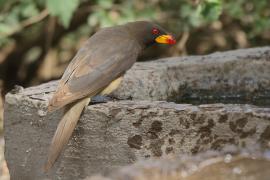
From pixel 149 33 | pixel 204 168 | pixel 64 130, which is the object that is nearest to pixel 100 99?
pixel 64 130

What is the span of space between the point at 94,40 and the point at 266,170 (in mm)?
1750

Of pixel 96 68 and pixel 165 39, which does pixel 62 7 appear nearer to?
pixel 165 39

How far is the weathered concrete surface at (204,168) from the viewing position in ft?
11.4

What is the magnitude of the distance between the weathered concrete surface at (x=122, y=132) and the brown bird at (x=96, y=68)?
11 centimetres

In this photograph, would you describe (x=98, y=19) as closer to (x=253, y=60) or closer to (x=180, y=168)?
(x=253, y=60)

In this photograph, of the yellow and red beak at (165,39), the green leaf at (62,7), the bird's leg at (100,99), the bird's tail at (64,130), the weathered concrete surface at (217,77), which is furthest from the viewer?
the green leaf at (62,7)

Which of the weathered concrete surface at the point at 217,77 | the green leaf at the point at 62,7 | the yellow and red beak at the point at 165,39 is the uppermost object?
the yellow and red beak at the point at 165,39

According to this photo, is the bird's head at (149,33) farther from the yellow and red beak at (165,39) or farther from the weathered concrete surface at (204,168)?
the weathered concrete surface at (204,168)

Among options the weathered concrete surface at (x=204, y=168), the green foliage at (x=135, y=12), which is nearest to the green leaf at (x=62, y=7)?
the green foliage at (x=135, y=12)

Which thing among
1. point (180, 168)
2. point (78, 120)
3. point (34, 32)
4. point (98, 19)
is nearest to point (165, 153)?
point (180, 168)

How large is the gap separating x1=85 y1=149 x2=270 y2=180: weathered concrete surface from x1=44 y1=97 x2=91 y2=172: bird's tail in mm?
284

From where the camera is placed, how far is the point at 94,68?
14.4 feet

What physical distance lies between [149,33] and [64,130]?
114cm

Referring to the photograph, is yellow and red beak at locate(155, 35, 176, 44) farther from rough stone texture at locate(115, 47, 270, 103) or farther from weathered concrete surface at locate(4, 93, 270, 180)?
weathered concrete surface at locate(4, 93, 270, 180)
